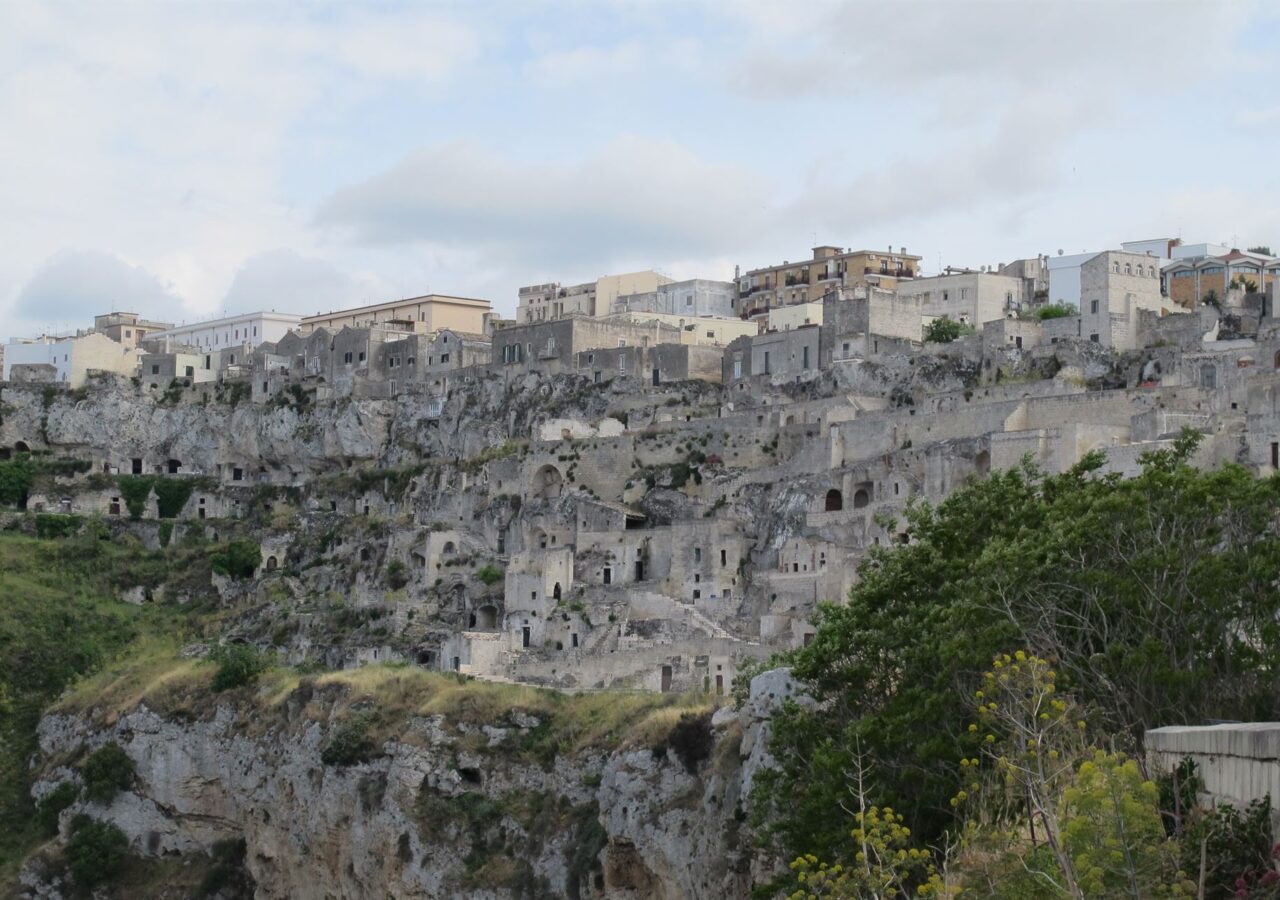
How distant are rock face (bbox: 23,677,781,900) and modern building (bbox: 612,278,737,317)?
41367mm

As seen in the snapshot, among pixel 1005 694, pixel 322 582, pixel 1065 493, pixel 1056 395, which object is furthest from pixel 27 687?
pixel 1005 694

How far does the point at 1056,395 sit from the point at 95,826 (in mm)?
34929

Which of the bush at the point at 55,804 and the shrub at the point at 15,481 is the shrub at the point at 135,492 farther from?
the bush at the point at 55,804

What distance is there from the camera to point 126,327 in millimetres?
123250

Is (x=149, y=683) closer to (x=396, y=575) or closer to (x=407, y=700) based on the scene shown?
(x=396, y=575)

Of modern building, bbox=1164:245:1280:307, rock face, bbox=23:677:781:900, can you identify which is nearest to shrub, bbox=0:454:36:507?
rock face, bbox=23:677:781:900

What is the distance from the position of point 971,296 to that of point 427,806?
42185mm

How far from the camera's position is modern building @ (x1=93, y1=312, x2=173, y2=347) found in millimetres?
121875

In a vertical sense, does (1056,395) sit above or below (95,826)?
above

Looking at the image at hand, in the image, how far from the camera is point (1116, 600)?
31.7 meters

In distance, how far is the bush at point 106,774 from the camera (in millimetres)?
69750

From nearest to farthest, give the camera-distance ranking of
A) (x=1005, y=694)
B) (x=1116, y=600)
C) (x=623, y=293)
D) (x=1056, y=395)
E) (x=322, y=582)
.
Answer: (x=1005, y=694) → (x=1116, y=600) → (x=1056, y=395) → (x=322, y=582) → (x=623, y=293)

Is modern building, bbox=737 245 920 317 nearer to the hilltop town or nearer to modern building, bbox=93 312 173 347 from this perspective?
the hilltop town

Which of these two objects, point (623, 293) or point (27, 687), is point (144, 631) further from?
point (623, 293)
